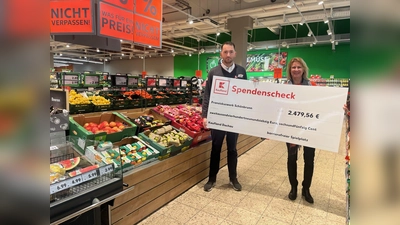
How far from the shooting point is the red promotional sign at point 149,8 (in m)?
4.09

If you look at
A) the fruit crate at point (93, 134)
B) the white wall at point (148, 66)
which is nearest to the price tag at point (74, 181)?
the fruit crate at point (93, 134)

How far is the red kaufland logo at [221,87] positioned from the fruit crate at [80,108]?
4516mm

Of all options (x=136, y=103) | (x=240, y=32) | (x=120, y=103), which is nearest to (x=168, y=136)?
(x=120, y=103)

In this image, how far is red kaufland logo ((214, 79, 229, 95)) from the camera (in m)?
3.15

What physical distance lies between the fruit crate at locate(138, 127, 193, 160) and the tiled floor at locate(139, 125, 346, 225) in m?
0.56

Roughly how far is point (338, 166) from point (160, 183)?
11.2ft

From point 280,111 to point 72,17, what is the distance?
123 inches

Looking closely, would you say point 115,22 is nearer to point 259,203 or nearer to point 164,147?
point 164,147

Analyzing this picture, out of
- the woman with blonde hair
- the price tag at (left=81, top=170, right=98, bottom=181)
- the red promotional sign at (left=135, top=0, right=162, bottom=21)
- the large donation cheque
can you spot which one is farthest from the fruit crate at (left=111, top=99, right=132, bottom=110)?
the price tag at (left=81, top=170, right=98, bottom=181)

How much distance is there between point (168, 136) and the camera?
335 centimetres

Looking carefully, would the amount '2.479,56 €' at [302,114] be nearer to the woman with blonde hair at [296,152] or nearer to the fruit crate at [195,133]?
the woman with blonde hair at [296,152]

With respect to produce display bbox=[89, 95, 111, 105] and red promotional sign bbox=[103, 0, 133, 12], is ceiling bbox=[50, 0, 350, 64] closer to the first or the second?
produce display bbox=[89, 95, 111, 105]
